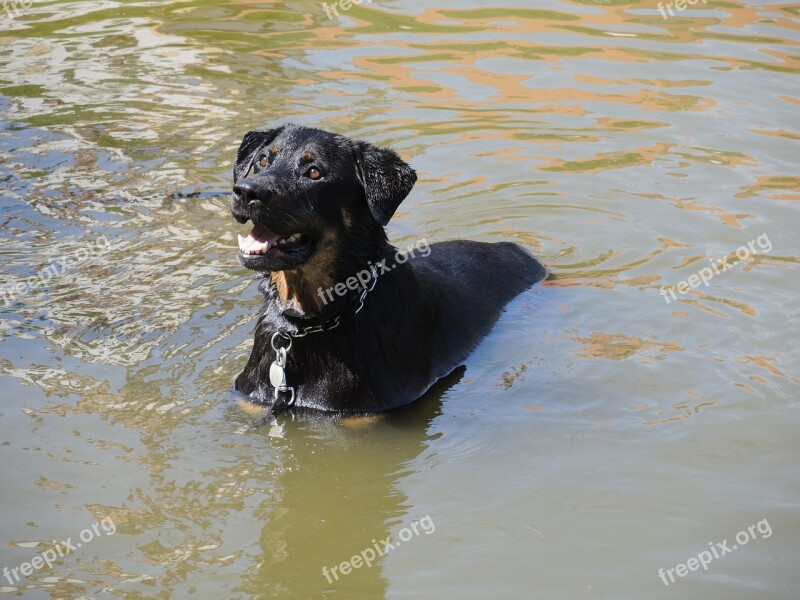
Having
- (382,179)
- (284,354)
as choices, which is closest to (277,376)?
(284,354)

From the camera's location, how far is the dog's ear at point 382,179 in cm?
647

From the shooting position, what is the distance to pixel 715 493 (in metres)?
5.71

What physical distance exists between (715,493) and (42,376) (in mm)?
4358

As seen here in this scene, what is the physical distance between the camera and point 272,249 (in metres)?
6.24

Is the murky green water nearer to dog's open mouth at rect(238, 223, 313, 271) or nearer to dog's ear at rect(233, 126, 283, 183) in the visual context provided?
dog's open mouth at rect(238, 223, 313, 271)

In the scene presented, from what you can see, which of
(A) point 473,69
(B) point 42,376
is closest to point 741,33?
(A) point 473,69

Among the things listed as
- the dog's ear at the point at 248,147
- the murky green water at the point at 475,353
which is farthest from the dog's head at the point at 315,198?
the murky green water at the point at 475,353

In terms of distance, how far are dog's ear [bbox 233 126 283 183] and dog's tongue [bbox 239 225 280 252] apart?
0.76m

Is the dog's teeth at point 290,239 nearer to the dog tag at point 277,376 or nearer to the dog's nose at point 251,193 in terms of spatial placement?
the dog's nose at point 251,193

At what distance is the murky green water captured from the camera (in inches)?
206

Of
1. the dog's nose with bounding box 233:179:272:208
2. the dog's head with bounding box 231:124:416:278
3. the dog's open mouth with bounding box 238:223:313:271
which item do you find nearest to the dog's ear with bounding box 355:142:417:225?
the dog's head with bounding box 231:124:416:278

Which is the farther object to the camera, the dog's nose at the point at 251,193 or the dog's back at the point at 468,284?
the dog's back at the point at 468,284

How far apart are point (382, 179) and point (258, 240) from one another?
2.90 ft

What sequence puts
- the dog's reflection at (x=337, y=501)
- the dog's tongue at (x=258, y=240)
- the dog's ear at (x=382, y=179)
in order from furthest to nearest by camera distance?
1. the dog's ear at (x=382, y=179)
2. the dog's tongue at (x=258, y=240)
3. the dog's reflection at (x=337, y=501)
